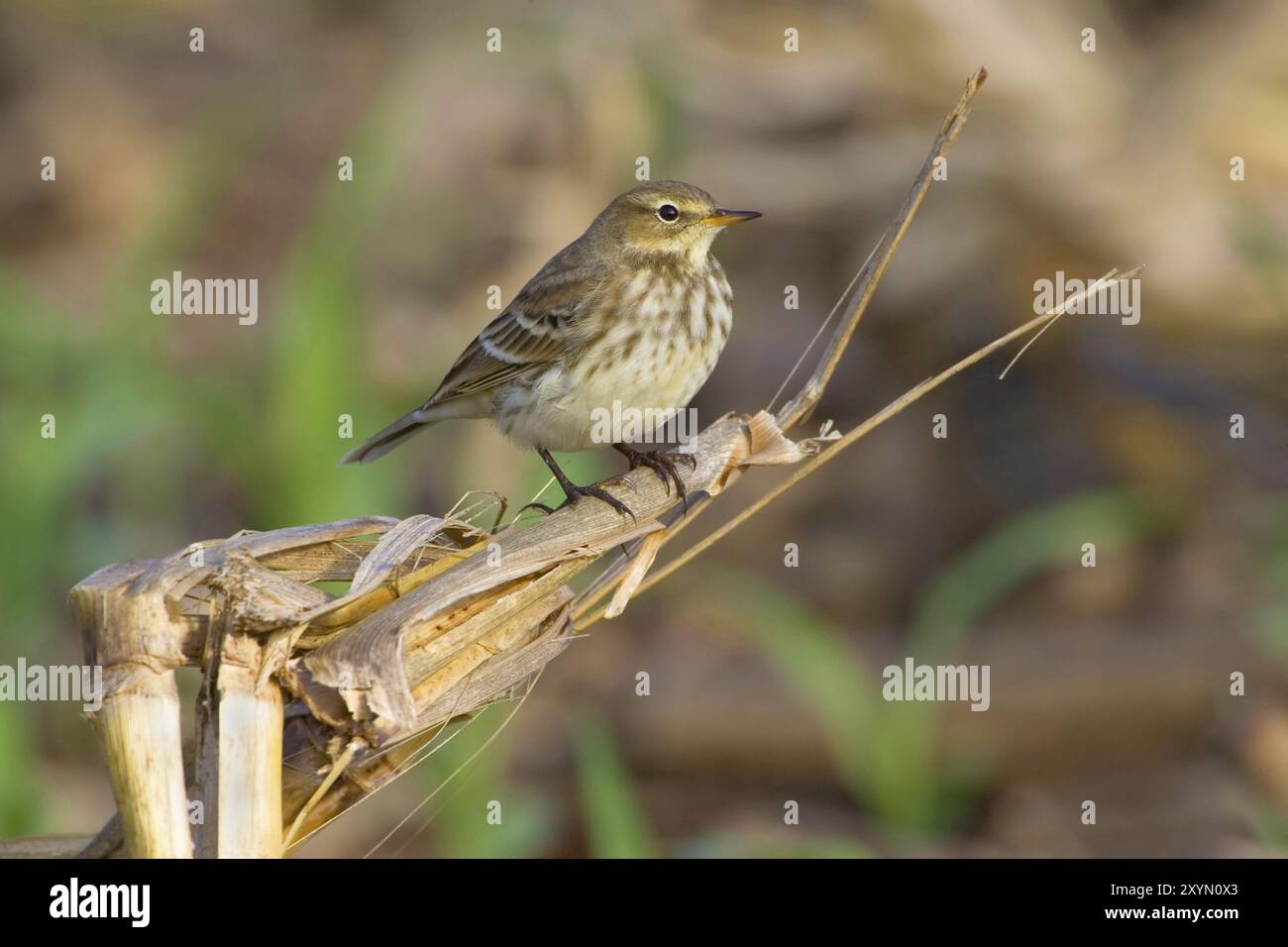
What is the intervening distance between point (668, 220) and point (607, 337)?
392 millimetres

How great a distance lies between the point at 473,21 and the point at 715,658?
163 inches

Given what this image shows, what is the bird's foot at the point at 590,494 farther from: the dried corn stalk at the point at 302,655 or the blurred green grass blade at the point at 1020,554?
the blurred green grass blade at the point at 1020,554

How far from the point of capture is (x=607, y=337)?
3.90 m

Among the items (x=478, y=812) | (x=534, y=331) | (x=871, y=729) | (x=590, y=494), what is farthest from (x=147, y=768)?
(x=871, y=729)

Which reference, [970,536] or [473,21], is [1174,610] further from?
[473,21]

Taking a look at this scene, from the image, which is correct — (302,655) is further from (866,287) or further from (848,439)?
(866,287)

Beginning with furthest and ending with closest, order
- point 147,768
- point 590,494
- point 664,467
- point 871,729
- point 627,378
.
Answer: point 871,729 → point 627,378 → point 664,467 → point 590,494 → point 147,768

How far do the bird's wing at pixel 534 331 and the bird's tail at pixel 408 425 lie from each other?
37 mm

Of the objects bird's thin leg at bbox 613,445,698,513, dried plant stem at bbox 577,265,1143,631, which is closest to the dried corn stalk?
dried plant stem at bbox 577,265,1143,631

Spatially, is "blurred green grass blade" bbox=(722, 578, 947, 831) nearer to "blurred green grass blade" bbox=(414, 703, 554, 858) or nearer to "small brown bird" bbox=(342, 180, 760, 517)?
"blurred green grass blade" bbox=(414, 703, 554, 858)

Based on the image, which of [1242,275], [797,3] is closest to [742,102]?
[797,3]

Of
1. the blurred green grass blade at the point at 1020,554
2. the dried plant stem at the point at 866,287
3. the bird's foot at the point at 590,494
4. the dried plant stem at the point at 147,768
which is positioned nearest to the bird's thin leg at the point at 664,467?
the bird's foot at the point at 590,494

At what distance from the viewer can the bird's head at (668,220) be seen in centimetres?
399

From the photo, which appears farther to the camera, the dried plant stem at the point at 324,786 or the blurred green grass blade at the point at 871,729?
the blurred green grass blade at the point at 871,729
